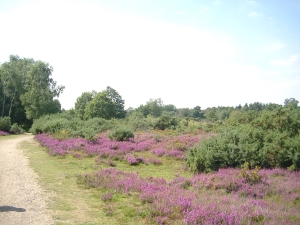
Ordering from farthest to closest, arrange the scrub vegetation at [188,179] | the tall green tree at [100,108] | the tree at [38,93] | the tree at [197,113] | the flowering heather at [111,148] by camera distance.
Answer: the tree at [197,113]
the tall green tree at [100,108]
the tree at [38,93]
the flowering heather at [111,148]
the scrub vegetation at [188,179]

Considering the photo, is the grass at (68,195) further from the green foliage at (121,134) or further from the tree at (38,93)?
the tree at (38,93)

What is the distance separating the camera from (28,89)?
54875 mm

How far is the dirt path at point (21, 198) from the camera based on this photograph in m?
6.90

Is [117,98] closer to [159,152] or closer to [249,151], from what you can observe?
[159,152]

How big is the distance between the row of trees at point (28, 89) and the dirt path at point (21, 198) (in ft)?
143

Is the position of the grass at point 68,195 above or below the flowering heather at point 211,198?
below

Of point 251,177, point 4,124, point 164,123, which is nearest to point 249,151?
point 251,177

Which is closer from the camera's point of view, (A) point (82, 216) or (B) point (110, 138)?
(A) point (82, 216)

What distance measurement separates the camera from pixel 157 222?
22.6ft

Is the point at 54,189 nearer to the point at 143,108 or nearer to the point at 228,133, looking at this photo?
the point at 228,133

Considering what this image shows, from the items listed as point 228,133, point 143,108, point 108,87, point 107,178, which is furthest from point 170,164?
point 143,108

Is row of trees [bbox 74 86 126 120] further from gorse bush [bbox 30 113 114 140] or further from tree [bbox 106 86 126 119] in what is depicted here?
gorse bush [bbox 30 113 114 140]

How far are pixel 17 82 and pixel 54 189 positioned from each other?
55179mm

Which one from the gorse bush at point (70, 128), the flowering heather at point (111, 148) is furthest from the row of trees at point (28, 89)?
the flowering heather at point (111, 148)
